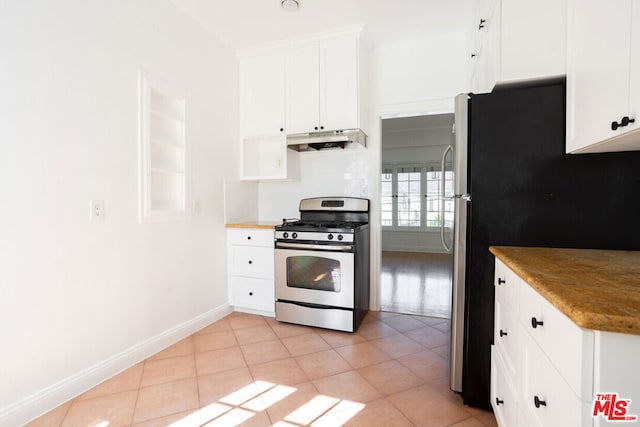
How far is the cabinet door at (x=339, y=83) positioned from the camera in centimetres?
276

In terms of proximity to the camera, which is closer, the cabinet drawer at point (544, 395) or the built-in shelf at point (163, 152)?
the cabinet drawer at point (544, 395)

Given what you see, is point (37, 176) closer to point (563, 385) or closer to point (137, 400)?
point (137, 400)

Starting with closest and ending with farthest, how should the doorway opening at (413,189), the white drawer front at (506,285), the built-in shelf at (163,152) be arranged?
the white drawer front at (506,285) < the built-in shelf at (163,152) < the doorway opening at (413,189)

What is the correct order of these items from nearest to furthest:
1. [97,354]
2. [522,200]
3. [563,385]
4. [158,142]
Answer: [563,385]
[522,200]
[97,354]
[158,142]

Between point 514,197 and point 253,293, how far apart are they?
236 cm

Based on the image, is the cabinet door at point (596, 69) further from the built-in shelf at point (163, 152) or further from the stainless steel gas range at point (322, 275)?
the built-in shelf at point (163, 152)

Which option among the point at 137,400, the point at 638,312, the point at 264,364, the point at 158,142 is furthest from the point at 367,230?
the point at 638,312

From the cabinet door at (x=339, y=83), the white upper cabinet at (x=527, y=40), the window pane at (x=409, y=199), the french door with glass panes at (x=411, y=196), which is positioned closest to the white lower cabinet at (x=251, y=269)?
the cabinet door at (x=339, y=83)

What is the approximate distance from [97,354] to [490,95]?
8.85 feet

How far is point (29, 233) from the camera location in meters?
1.53

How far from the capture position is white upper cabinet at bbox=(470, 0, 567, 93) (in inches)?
57.5

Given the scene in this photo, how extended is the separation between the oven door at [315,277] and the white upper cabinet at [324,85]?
1.19 meters

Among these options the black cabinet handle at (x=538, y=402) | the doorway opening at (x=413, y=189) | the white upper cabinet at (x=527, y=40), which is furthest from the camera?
the doorway opening at (x=413, y=189)

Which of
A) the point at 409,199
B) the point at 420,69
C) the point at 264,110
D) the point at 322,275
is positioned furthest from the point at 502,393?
the point at 409,199
